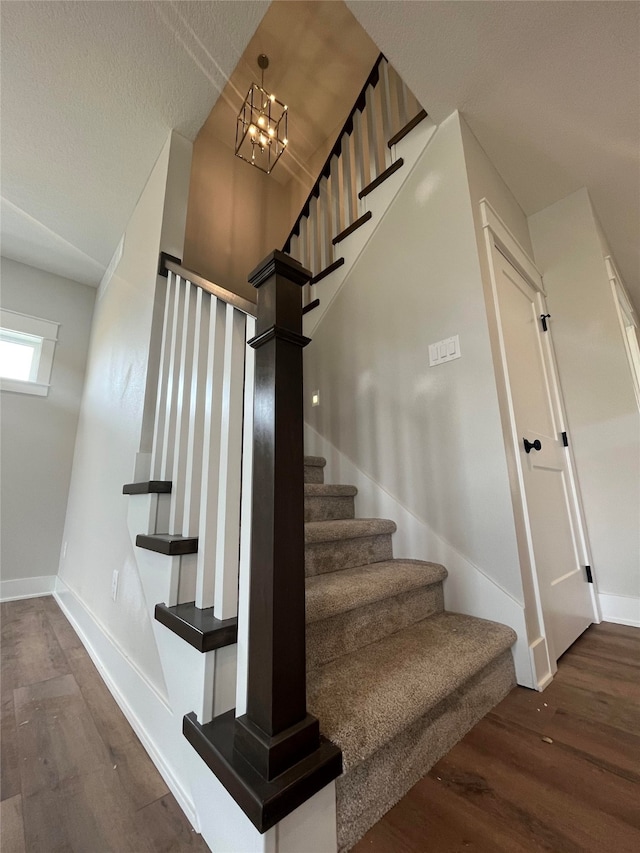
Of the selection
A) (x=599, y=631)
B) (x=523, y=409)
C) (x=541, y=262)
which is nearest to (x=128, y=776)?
(x=523, y=409)

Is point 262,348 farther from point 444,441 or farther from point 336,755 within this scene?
point 444,441

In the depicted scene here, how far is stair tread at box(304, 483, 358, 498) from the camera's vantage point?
5.84ft

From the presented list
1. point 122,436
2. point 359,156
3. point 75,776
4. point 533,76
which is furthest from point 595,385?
point 75,776

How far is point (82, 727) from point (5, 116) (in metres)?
2.79

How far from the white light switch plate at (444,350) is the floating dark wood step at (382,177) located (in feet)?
3.87

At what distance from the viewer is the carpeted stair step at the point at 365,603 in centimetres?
108

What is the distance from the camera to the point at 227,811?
69cm

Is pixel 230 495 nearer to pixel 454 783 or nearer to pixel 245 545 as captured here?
pixel 245 545

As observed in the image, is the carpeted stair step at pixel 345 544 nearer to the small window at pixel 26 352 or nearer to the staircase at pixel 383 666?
the staircase at pixel 383 666

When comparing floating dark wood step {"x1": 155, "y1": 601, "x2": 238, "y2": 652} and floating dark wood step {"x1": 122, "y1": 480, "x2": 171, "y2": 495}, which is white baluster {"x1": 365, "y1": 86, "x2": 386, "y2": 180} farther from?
floating dark wood step {"x1": 155, "y1": 601, "x2": 238, "y2": 652}

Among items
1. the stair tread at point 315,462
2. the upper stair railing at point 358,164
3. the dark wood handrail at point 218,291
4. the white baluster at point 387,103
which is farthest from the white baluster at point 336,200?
the stair tread at point 315,462

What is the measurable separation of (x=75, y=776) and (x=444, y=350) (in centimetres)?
200

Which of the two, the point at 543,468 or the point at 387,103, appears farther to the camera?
→ the point at 387,103

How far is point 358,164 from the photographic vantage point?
2475 millimetres
